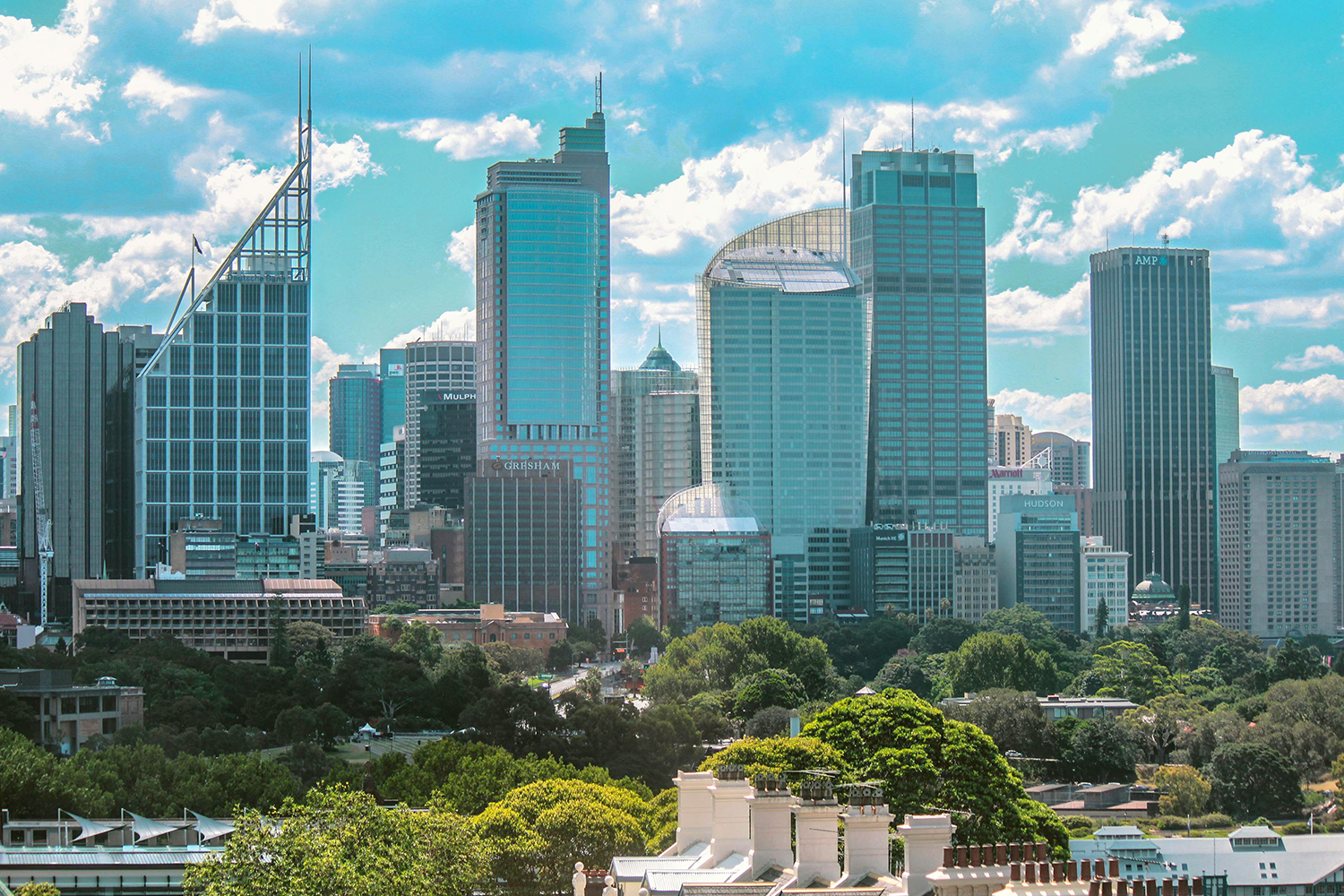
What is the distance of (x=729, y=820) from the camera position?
147ft

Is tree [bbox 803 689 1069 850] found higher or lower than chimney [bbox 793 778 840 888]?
lower

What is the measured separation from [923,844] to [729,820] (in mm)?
9631

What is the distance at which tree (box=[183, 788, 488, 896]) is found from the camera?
4672 centimetres

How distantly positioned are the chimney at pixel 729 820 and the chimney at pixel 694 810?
7.52 feet

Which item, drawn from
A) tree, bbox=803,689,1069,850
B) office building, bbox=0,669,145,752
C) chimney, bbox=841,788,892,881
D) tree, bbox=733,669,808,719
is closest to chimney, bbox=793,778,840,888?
chimney, bbox=841,788,892,881

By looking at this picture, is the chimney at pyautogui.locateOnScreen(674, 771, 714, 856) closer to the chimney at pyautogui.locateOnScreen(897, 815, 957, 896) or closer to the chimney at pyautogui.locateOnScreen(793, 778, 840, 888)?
the chimney at pyautogui.locateOnScreen(793, 778, 840, 888)

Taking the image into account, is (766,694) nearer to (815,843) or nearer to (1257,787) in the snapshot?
(1257,787)

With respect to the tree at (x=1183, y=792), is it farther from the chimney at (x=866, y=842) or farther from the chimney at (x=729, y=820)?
the chimney at (x=866, y=842)

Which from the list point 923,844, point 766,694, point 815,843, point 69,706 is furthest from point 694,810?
point 766,694

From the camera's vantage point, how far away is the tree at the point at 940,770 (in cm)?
7338

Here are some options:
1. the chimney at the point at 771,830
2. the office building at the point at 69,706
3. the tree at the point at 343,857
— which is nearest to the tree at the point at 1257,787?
the office building at the point at 69,706

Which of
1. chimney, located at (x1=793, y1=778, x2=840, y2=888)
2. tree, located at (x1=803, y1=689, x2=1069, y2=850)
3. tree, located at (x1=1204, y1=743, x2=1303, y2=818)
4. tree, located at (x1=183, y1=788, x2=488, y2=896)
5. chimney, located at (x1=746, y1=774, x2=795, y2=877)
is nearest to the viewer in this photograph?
chimney, located at (x1=793, y1=778, x2=840, y2=888)

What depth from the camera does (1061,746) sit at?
425 feet

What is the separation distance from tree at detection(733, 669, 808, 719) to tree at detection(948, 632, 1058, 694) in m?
28.4
